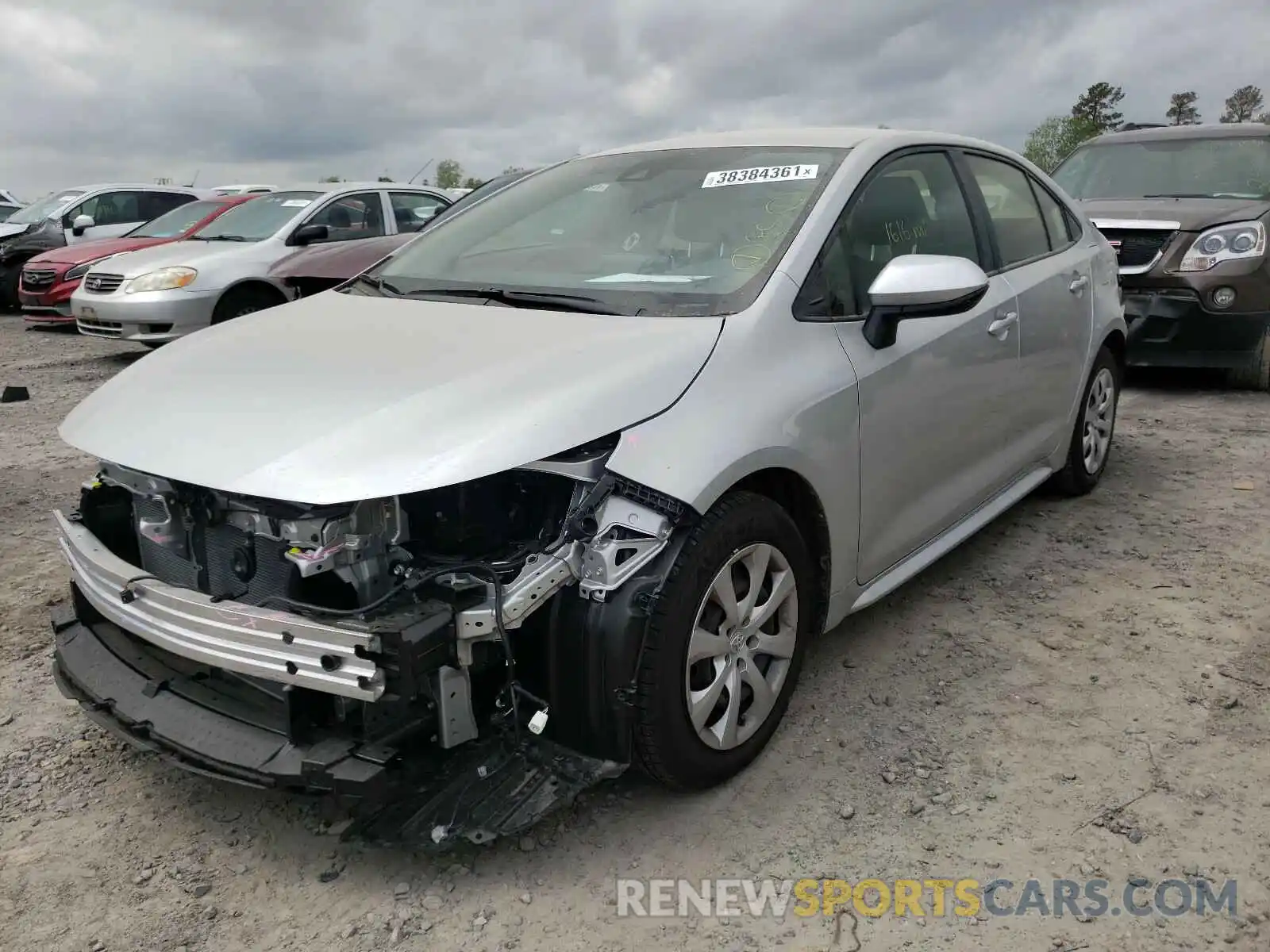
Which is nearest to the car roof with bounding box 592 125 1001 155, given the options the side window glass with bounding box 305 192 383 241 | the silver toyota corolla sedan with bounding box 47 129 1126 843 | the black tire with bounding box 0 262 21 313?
the silver toyota corolla sedan with bounding box 47 129 1126 843

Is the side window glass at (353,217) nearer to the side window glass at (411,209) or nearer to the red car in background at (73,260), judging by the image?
the side window glass at (411,209)

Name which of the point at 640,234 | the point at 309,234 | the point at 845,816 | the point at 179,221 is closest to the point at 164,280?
the point at 309,234

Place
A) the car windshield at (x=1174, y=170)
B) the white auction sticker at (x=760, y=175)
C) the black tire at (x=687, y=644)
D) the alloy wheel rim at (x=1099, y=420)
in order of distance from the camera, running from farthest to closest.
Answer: the car windshield at (x=1174, y=170)
the alloy wheel rim at (x=1099, y=420)
the white auction sticker at (x=760, y=175)
the black tire at (x=687, y=644)

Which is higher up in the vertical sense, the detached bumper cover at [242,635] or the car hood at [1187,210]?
the car hood at [1187,210]

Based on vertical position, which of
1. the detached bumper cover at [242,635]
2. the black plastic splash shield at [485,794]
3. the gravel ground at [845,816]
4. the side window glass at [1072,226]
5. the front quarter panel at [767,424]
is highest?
the side window glass at [1072,226]

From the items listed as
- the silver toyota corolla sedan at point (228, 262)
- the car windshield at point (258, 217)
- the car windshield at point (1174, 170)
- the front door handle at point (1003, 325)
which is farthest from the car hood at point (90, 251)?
the front door handle at point (1003, 325)

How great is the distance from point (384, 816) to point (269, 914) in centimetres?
31

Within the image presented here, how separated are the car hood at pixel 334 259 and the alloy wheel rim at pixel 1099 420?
5.45 m

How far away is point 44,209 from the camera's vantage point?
13859mm

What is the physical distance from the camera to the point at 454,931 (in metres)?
2.14

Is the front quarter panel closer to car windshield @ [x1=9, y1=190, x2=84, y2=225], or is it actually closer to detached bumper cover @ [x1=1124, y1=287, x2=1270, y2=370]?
detached bumper cover @ [x1=1124, y1=287, x2=1270, y2=370]

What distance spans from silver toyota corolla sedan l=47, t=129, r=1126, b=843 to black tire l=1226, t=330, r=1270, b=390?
15.1 ft

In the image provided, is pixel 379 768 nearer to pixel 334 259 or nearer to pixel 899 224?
pixel 899 224

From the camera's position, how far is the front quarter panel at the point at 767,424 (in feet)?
7.48
